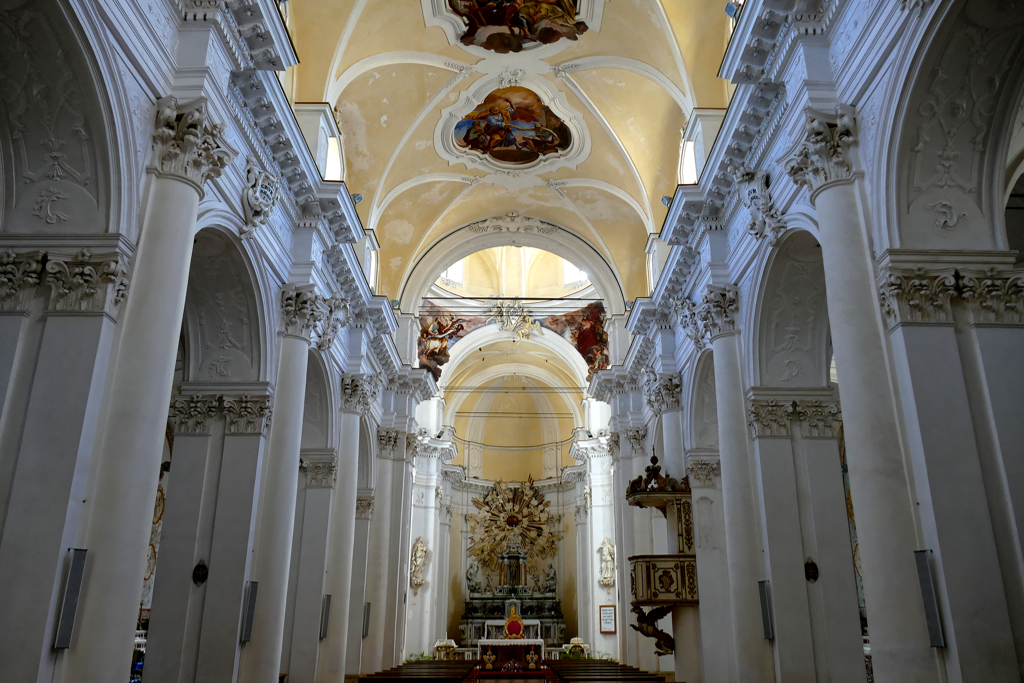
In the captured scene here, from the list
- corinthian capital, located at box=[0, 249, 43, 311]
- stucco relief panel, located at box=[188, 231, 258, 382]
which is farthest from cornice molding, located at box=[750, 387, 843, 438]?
corinthian capital, located at box=[0, 249, 43, 311]

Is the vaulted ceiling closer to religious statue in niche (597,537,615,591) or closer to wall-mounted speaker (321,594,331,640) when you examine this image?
wall-mounted speaker (321,594,331,640)

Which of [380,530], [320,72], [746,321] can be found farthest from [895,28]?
[380,530]

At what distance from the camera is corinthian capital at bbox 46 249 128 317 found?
674 centimetres

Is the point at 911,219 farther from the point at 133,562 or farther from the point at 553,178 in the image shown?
the point at 553,178

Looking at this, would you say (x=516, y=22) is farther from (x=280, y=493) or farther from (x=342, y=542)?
(x=342, y=542)

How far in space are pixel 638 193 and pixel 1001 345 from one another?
1135 centimetres

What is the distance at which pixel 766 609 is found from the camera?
33.1 ft

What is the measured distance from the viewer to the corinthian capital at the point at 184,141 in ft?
24.7

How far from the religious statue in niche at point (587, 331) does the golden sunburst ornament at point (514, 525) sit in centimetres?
883

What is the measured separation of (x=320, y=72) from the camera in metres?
12.8

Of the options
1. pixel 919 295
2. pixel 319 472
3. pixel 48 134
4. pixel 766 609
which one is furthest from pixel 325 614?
pixel 919 295

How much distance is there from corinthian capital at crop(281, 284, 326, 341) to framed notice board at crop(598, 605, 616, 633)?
1983 cm

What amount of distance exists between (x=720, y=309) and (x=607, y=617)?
63.1ft

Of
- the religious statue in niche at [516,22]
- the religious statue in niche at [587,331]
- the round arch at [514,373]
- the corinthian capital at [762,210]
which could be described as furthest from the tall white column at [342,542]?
the round arch at [514,373]
